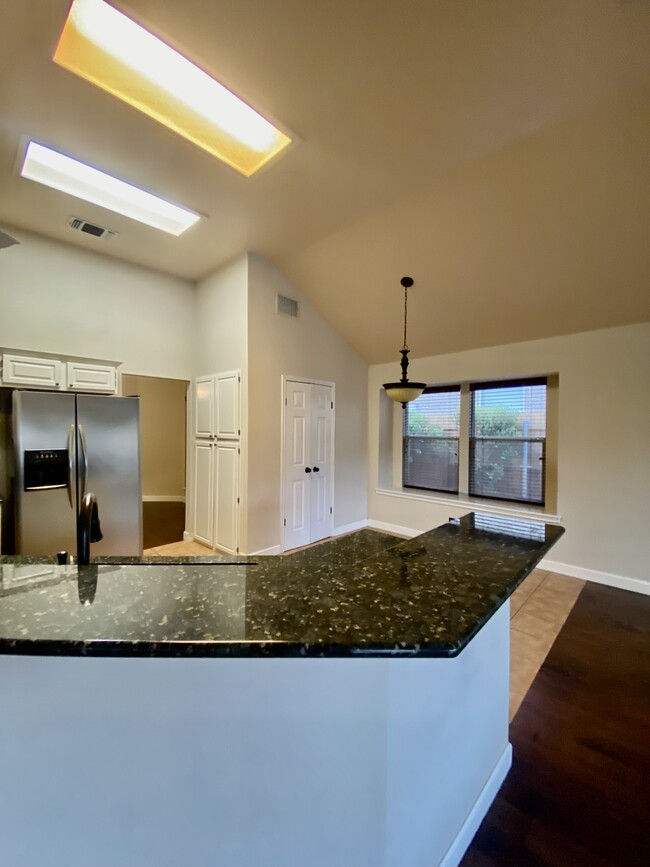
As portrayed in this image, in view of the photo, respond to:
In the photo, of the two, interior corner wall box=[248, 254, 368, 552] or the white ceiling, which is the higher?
the white ceiling

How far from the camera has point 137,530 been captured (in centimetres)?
359

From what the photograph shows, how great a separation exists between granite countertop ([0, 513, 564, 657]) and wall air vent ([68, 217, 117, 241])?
3361 millimetres

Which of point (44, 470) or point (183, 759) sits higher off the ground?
point (44, 470)

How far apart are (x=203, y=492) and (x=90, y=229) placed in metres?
2.92

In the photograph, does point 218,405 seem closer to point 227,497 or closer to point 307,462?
point 227,497

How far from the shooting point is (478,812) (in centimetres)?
140

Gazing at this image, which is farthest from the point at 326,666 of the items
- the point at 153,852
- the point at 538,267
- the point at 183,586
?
the point at 538,267

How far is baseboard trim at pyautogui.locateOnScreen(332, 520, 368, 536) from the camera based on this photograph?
16.6 feet

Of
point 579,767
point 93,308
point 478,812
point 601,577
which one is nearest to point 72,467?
point 93,308

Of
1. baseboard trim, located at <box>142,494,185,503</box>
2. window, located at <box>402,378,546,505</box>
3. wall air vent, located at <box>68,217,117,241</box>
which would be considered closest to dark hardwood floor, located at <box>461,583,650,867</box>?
window, located at <box>402,378,546,505</box>

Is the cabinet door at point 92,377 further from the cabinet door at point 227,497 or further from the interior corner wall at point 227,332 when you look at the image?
the cabinet door at point 227,497

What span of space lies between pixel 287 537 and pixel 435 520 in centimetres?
195

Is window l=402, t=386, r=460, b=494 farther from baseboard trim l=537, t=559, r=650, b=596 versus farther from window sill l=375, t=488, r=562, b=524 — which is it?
baseboard trim l=537, t=559, r=650, b=596

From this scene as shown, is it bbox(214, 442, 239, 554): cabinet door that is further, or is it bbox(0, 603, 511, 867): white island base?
bbox(214, 442, 239, 554): cabinet door
